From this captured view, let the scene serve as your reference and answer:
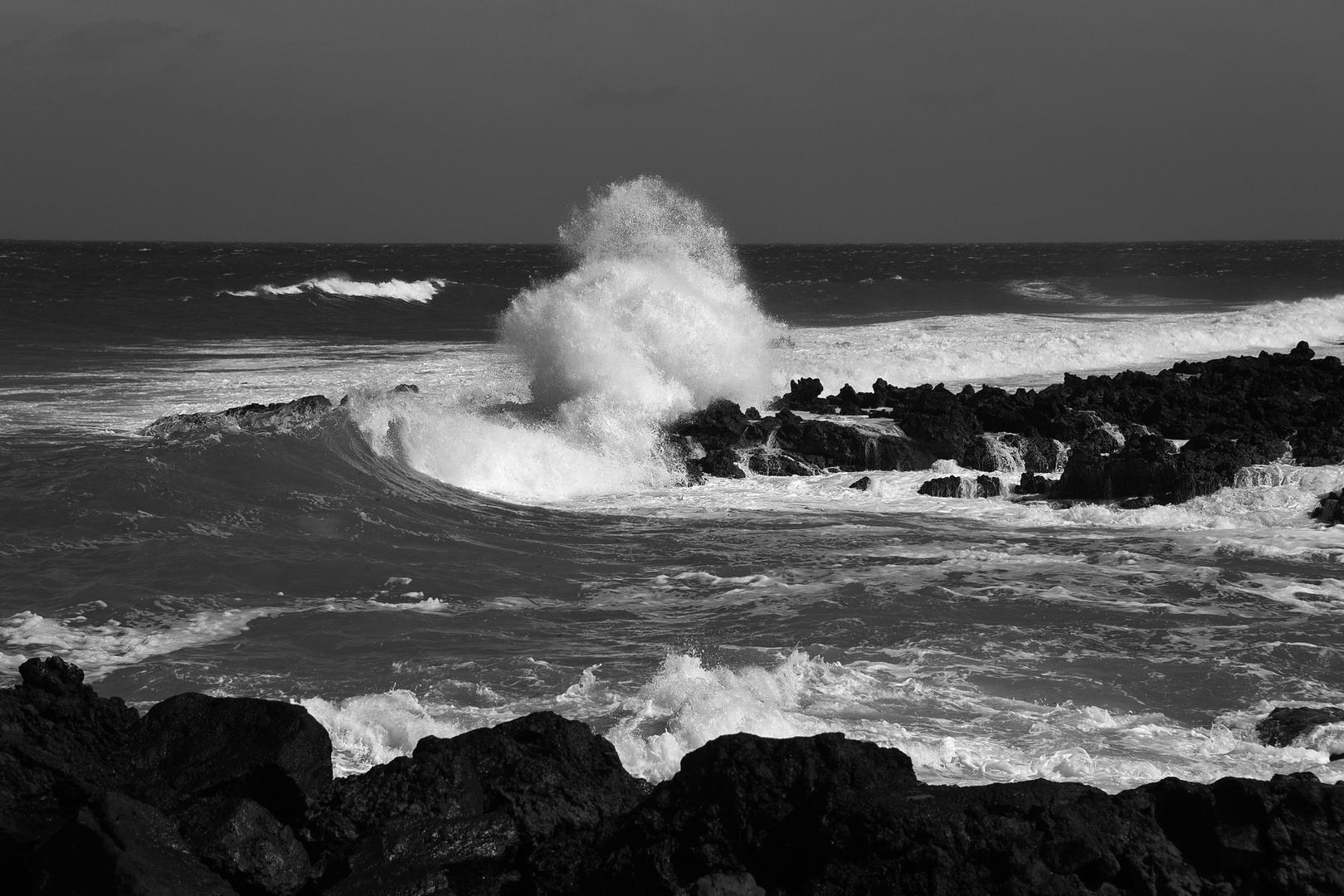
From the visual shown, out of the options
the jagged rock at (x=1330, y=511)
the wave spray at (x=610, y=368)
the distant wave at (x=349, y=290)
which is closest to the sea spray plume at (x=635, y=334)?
the wave spray at (x=610, y=368)

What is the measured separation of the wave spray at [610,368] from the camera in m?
15.4

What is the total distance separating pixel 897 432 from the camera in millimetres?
16531

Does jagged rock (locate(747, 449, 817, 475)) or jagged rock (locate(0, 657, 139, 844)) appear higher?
jagged rock (locate(0, 657, 139, 844))

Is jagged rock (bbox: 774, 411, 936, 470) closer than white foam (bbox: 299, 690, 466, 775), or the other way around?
white foam (bbox: 299, 690, 466, 775)

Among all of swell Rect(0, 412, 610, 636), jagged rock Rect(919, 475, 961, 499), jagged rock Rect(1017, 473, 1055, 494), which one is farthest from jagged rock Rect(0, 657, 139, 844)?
jagged rock Rect(1017, 473, 1055, 494)

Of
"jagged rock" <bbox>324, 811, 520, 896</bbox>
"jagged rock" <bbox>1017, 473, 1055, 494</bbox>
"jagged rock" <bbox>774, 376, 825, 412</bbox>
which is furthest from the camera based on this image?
"jagged rock" <bbox>774, 376, 825, 412</bbox>

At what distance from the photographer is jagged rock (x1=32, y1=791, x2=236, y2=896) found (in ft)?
13.6

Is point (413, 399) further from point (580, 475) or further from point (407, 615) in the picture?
point (407, 615)

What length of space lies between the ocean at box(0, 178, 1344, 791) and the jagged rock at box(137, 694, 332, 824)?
940 millimetres

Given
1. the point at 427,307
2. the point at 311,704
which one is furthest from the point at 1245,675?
the point at 427,307

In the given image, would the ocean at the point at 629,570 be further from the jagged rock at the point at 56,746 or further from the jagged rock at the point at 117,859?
the jagged rock at the point at 117,859

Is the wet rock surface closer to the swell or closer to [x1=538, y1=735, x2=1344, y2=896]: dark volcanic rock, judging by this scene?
the swell

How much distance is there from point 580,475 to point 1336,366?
12930 millimetres

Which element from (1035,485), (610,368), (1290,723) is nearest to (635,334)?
(610,368)
